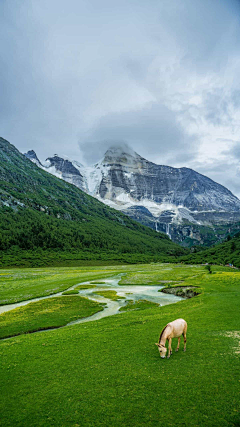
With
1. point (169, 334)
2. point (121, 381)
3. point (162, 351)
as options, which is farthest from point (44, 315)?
point (121, 381)

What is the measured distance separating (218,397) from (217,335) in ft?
29.0

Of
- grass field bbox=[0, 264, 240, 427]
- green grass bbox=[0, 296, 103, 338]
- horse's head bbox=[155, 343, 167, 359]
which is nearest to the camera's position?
grass field bbox=[0, 264, 240, 427]

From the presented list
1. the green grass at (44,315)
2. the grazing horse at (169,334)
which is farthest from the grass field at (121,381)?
the green grass at (44,315)

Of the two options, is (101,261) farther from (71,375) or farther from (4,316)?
(71,375)

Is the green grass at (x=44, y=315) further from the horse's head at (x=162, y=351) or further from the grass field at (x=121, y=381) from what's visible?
the horse's head at (x=162, y=351)

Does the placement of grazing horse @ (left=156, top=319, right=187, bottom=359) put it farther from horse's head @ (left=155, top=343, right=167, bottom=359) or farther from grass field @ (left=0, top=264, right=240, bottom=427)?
grass field @ (left=0, top=264, right=240, bottom=427)

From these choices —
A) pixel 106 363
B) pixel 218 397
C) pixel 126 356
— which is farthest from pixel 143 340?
pixel 218 397

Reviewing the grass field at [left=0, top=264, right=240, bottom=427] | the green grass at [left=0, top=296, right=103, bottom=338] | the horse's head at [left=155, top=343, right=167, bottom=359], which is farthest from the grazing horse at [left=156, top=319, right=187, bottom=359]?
the green grass at [left=0, top=296, right=103, bottom=338]

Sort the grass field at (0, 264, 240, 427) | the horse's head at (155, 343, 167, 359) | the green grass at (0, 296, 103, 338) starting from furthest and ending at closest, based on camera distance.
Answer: the green grass at (0, 296, 103, 338), the horse's head at (155, 343, 167, 359), the grass field at (0, 264, 240, 427)

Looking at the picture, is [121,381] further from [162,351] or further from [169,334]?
[169,334]

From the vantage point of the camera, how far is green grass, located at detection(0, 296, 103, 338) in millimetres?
27281

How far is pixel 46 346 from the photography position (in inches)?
747

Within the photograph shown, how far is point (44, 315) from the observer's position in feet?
108

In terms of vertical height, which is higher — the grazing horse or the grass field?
the grazing horse
